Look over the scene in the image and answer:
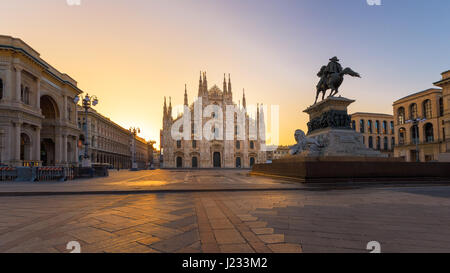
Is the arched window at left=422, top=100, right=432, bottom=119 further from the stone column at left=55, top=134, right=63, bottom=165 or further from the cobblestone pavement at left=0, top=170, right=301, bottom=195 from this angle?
the stone column at left=55, top=134, right=63, bottom=165

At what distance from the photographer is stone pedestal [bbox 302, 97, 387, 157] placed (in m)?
12.4

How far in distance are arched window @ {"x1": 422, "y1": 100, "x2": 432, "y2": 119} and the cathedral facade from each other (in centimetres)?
3096

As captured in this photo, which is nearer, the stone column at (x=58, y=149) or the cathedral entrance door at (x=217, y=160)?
the stone column at (x=58, y=149)

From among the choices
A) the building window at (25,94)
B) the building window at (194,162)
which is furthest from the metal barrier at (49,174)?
the building window at (194,162)

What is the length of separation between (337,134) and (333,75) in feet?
11.7

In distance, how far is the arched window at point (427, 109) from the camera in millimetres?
37656

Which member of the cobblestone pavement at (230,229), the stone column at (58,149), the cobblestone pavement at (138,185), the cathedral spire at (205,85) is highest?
the cathedral spire at (205,85)

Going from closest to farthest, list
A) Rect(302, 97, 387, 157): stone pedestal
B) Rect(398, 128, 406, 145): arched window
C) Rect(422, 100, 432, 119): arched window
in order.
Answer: Rect(302, 97, 387, 157): stone pedestal < Rect(422, 100, 432, 119): arched window < Rect(398, 128, 406, 145): arched window

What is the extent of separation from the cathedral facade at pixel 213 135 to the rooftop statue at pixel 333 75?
41.3 m

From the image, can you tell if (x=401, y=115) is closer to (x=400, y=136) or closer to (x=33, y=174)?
(x=400, y=136)

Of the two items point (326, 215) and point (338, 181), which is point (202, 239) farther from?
point (338, 181)

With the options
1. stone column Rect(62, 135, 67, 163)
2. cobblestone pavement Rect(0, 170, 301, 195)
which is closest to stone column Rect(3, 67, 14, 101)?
stone column Rect(62, 135, 67, 163)

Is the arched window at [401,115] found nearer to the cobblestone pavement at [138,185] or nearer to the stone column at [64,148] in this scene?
the cobblestone pavement at [138,185]
